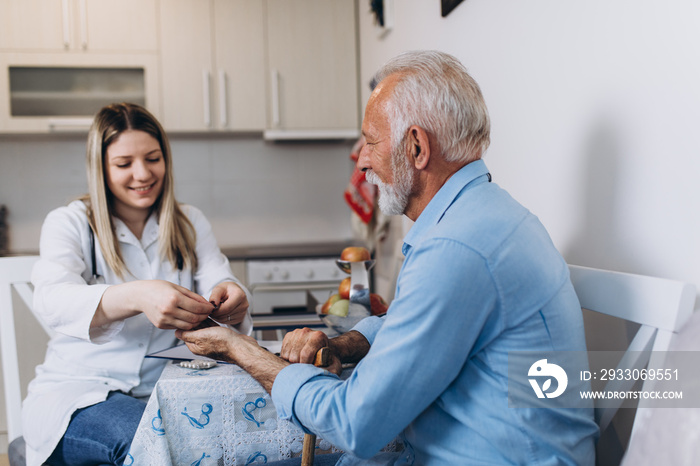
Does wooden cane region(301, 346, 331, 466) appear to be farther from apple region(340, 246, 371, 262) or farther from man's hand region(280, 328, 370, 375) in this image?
apple region(340, 246, 371, 262)

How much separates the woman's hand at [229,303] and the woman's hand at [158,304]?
149mm

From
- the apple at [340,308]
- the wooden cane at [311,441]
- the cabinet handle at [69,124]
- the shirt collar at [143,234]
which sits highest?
the cabinet handle at [69,124]

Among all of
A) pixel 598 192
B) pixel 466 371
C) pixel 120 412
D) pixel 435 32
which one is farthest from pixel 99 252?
pixel 435 32

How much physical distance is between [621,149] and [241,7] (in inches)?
103

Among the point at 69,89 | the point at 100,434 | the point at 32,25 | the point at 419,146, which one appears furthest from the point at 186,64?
the point at 419,146

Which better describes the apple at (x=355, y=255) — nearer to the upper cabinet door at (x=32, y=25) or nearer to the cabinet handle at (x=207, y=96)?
the cabinet handle at (x=207, y=96)

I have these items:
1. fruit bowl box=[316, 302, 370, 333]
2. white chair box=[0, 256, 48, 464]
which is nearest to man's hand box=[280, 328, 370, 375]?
fruit bowl box=[316, 302, 370, 333]

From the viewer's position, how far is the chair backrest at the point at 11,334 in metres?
1.49

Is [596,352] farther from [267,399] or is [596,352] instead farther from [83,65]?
[83,65]

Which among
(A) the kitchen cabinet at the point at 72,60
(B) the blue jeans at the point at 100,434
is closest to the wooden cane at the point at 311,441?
(B) the blue jeans at the point at 100,434

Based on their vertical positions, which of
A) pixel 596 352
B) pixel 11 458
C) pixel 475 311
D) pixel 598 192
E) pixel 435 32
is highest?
pixel 435 32

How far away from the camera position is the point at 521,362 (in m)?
0.82

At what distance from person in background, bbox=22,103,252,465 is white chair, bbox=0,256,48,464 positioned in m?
0.10

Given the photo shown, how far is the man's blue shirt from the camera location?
0.77 metres
